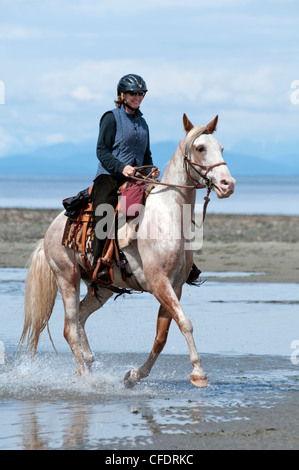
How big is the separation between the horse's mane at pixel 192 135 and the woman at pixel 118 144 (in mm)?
900

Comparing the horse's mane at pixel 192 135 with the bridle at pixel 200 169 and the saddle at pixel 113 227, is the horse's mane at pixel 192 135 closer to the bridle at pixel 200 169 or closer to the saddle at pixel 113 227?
the bridle at pixel 200 169

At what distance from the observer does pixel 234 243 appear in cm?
2777

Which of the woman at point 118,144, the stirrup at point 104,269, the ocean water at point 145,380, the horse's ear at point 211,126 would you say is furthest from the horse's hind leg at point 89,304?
the horse's ear at point 211,126

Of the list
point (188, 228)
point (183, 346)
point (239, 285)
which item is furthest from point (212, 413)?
point (239, 285)

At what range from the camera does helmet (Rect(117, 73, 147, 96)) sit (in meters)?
8.87

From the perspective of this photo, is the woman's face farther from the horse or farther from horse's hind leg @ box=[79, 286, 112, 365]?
horse's hind leg @ box=[79, 286, 112, 365]

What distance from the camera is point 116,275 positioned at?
8.78 metres

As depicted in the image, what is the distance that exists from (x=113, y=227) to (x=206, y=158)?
128 cm

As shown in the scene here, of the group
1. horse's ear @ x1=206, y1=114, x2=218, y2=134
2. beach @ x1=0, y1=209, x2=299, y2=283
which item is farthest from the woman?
beach @ x1=0, y1=209, x2=299, y2=283

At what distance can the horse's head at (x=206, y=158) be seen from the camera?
25.7 ft

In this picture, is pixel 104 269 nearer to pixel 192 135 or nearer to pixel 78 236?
pixel 78 236

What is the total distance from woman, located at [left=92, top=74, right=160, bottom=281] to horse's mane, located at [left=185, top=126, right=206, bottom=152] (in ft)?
2.95
